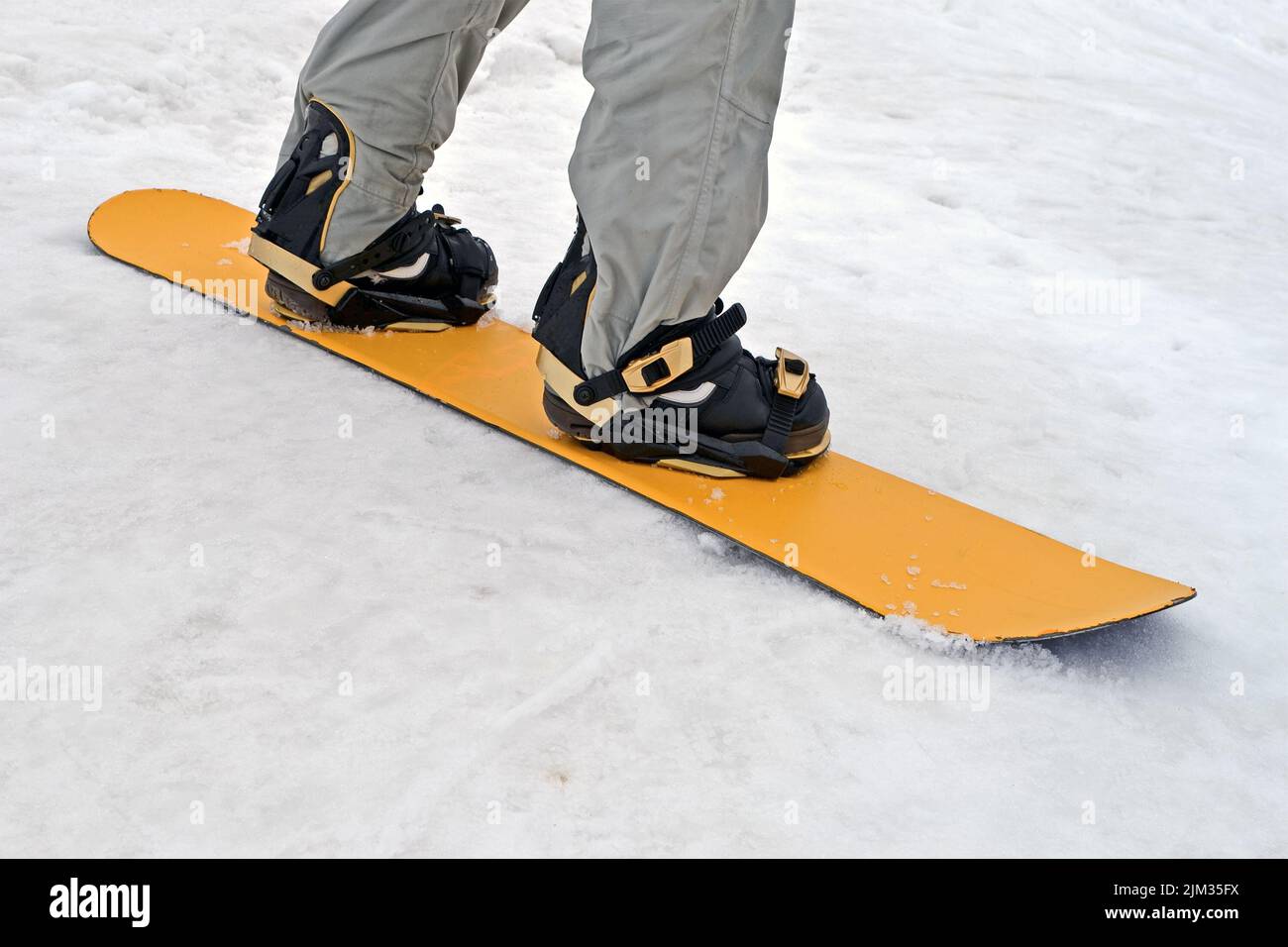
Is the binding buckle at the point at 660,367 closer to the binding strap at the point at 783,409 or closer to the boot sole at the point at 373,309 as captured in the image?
the binding strap at the point at 783,409

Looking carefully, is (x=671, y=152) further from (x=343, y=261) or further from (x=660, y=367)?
(x=343, y=261)

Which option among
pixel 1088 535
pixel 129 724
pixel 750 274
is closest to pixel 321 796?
pixel 129 724

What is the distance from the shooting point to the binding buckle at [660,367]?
1705mm

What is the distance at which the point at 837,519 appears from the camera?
5.58 feet

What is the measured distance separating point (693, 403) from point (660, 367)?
10 cm

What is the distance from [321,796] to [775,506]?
0.89 metres

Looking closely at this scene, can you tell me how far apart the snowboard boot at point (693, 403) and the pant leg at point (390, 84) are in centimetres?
47

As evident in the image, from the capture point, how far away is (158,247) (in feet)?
7.68

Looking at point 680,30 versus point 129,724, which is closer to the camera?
point 129,724

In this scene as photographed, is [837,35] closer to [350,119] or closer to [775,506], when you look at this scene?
[350,119]

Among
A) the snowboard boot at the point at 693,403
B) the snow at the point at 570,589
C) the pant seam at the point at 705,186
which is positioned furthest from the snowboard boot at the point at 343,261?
the pant seam at the point at 705,186

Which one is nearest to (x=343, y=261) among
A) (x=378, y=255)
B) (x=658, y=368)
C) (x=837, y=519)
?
(x=378, y=255)

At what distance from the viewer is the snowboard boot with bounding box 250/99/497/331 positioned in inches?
80.5

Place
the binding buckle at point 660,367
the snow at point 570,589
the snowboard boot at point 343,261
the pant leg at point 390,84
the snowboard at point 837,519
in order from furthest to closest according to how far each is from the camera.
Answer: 1. the snowboard boot at point 343,261
2. the pant leg at point 390,84
3. the binding buckle at point 660,367
4. the snowboard at point 837,519
5. the snow at point 570,589
